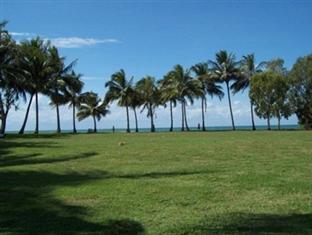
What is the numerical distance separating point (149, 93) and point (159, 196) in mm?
69873

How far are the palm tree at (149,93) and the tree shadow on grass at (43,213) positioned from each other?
2598 inches

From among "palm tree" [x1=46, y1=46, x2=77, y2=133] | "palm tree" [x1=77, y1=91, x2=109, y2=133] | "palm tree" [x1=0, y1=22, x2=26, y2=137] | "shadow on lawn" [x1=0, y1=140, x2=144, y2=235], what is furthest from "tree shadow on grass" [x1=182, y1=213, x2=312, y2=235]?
"palm tree" [x1=77, y1=91, x2=109, y2=133]

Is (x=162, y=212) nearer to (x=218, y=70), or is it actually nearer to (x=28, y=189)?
(x=28, y=189)

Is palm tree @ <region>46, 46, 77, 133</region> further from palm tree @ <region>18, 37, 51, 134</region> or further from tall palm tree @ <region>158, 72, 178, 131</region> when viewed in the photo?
tall palm tree @ <region>158, 72, 178, 131</region>

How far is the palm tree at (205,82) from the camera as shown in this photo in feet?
239

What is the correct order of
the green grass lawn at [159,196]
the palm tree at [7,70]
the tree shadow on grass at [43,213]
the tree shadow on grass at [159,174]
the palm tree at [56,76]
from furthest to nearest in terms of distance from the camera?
1. the palm tree at [56,76]
2. the palm tree at [7,70]
3. the tree shadow on grass at [159,174]
4. the green grass lawn at [159,196]
5. the tree shadow on grass at [43,213]

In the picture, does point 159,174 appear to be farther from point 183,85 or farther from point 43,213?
point 183,85

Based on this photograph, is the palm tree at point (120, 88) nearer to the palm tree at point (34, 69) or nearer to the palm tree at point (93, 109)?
the palm tree at point (93, 109)

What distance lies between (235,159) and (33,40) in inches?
1753

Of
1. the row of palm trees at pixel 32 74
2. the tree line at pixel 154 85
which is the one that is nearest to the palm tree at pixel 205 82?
the tree line at pixel 154 85

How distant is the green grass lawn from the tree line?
3319 cm

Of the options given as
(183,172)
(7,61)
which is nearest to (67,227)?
(183,172)

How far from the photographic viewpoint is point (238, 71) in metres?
70.6

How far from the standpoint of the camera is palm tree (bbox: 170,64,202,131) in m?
73.9
